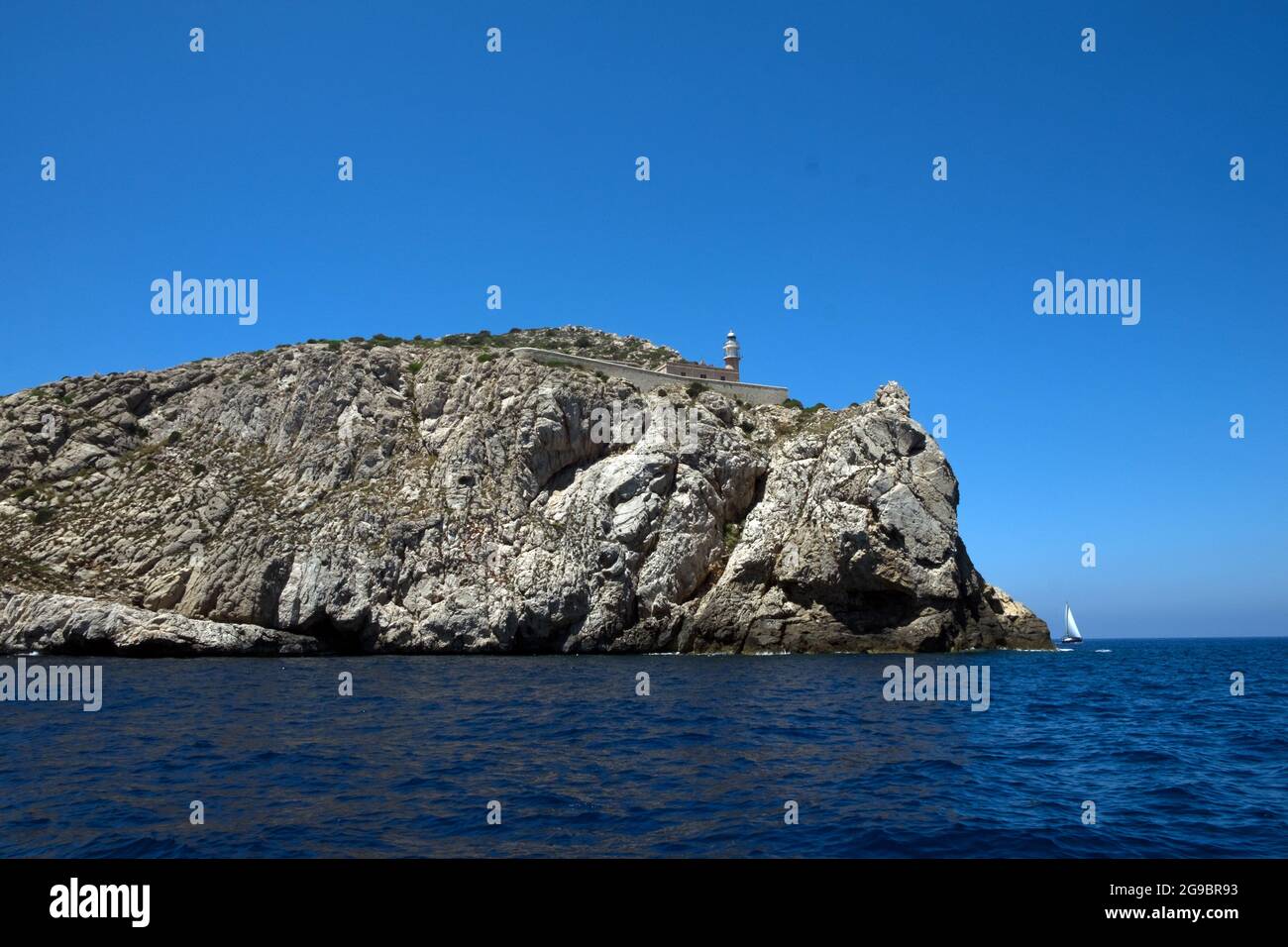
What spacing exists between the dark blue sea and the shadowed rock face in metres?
19.8

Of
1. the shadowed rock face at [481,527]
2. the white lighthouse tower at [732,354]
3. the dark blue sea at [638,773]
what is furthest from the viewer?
the white lighthouse tower at [732,354]

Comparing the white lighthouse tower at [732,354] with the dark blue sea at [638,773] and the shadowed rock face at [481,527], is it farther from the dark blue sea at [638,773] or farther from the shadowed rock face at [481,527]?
the dark blue sea at [638,773]

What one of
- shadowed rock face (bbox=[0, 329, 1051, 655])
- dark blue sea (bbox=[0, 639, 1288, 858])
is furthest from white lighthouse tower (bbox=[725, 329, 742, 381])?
dark blue sea (bbox=[0, 639, 1288, 858])

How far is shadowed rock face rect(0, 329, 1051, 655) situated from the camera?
4816cm

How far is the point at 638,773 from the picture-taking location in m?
14.9

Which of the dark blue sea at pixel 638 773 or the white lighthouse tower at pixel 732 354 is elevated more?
the white lighthouse tower at pixel 732 354

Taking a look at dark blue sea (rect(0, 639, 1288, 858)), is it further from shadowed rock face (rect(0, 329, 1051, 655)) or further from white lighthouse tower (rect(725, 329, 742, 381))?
white lighthouse tower (rect(725, 329, 742, 381))

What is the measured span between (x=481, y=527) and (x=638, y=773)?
126 feet

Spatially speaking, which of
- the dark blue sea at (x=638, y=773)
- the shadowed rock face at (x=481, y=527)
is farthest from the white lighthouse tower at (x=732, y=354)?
the dark blue sea at (x=638, y=773)

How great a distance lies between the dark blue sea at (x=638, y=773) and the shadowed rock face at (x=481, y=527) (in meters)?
19.8

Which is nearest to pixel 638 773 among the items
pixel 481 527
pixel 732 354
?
pixel 481 527

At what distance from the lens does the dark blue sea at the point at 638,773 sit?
1082cm

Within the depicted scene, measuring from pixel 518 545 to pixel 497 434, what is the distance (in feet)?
27.5
